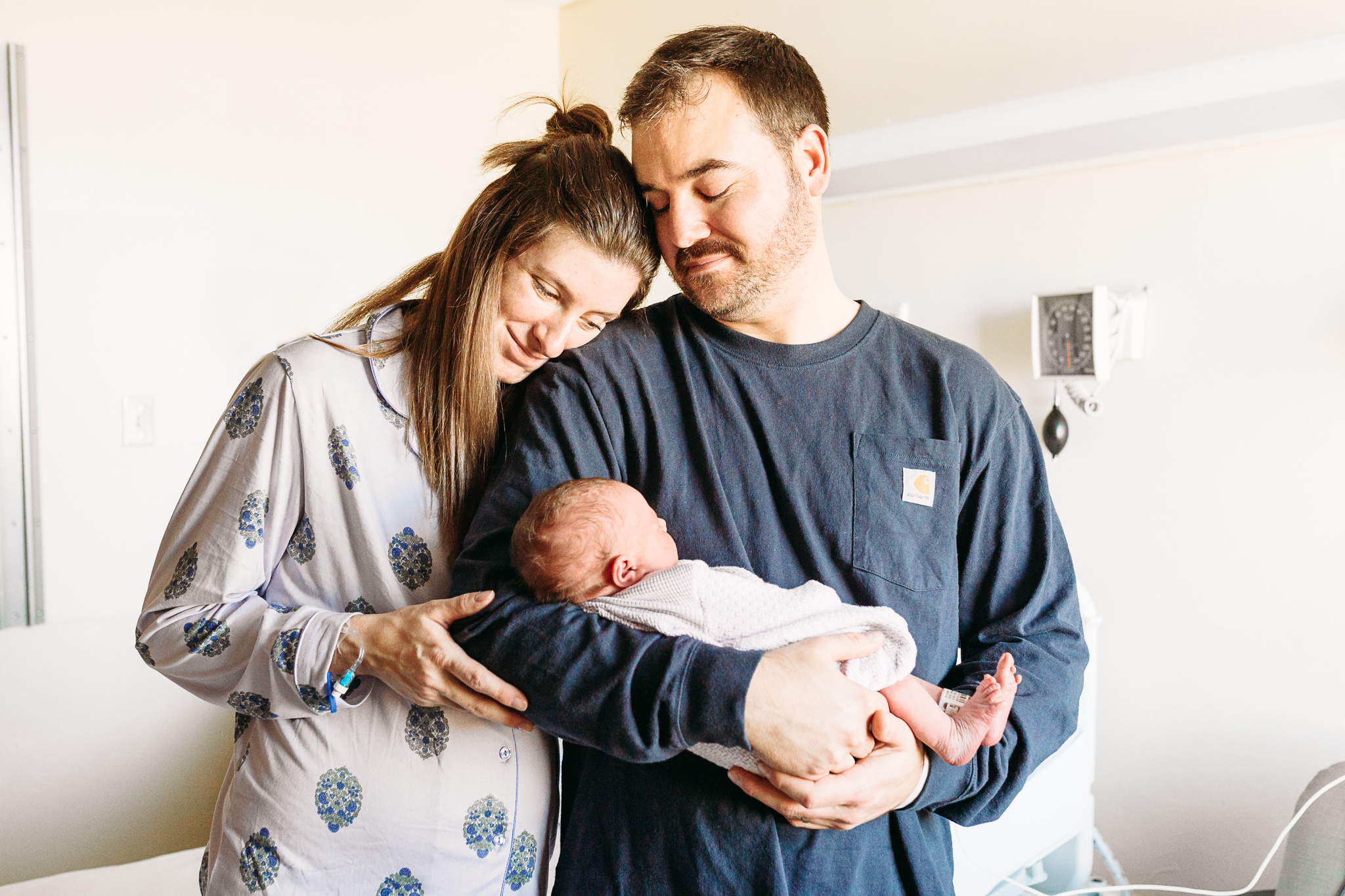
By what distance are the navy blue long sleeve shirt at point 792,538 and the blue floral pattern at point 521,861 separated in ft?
0.16

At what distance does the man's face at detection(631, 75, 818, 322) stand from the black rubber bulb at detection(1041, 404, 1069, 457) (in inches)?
49.7

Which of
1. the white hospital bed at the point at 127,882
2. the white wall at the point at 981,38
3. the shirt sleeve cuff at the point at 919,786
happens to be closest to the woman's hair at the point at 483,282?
the shirt sleeve cuff at the point at 919,786

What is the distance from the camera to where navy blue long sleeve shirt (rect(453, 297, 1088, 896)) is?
103cm

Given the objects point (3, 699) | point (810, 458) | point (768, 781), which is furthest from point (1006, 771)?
point (3, 699)

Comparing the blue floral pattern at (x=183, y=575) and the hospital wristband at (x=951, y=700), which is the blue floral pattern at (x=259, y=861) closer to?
the blue floral pattern at (x=183, y=575)

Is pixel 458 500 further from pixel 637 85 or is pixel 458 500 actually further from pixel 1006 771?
pixel 1006 771

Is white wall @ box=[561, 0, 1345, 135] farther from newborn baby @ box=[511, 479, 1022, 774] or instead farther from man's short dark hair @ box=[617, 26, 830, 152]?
newborn baby @ box=[511, 479, 1022, 774]

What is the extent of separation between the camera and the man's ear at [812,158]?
1265mm

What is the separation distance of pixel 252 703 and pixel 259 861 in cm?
18

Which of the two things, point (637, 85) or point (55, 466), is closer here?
point (637, 85)

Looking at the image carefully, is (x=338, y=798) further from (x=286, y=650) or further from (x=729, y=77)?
(x=729, y=77)

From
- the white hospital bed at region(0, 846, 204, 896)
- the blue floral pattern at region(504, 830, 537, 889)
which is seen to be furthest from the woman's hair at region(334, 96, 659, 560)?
the white hospital bed at region(0, 846, 204, 896)

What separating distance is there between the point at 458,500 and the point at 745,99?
628 millimetres

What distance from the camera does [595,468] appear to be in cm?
114
